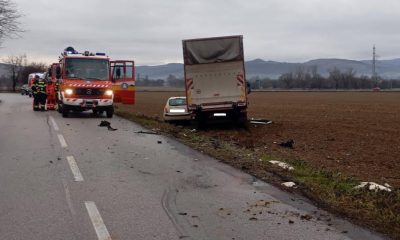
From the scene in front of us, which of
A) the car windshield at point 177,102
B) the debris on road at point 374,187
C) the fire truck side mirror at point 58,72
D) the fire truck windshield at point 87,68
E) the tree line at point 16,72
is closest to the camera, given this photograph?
the debris on road at point 374,187

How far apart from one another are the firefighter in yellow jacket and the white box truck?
11.3m

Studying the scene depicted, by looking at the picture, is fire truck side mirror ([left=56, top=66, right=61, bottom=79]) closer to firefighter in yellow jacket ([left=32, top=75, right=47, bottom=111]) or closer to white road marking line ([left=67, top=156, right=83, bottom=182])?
firefighter in yellow jacket ([left=32, top=75, right=47, bottom=111])

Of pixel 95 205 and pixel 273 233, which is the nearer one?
pixel 273 233

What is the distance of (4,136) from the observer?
14.5 meters

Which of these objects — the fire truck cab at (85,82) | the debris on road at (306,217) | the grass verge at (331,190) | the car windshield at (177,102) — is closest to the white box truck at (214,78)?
the car windshield at (177,102)

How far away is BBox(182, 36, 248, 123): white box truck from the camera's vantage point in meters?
18.5

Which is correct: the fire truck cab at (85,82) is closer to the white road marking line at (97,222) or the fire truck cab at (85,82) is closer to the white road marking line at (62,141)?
the white road marking line at (62,141)

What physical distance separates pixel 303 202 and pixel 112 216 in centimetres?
264

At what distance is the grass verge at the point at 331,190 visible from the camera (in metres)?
6.12

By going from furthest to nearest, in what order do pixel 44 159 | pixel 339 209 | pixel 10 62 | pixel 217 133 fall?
pixel 10 62 → pixel 217 133 → pixel 44 159 → pixel 339 209

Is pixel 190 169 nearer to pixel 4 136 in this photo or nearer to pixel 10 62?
pixel 4 136

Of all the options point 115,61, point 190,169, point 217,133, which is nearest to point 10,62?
point 115,61

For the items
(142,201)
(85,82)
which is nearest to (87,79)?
(85,82)

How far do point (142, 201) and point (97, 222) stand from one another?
1153mm
